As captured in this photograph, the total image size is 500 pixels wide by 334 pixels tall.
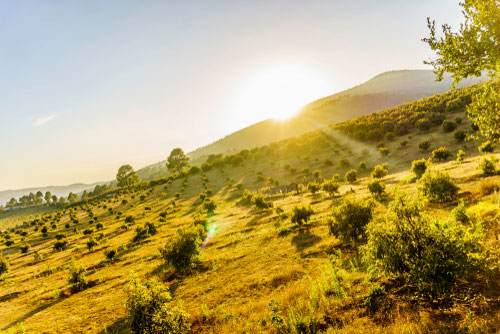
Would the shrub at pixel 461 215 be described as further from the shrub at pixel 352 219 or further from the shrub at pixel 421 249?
the shrub at pixel 421 249

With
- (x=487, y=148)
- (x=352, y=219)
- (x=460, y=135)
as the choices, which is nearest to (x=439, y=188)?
(x=352, y=219)

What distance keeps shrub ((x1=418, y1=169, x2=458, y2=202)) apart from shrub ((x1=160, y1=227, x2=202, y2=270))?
70.6 feet

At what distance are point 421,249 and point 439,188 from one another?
15.1m

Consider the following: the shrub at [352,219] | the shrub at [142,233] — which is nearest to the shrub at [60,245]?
the shrub at [142,233]

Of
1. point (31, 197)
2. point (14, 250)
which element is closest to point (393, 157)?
point (14, 250)

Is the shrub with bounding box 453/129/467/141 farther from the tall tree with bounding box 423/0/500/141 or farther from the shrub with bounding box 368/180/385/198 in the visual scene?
the tall tree with bounding box 423/0/500/141

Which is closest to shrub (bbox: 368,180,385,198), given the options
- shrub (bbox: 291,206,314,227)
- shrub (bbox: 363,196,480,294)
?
shrub (bbox: 291,206,314,227)

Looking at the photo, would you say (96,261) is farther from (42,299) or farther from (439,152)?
(439,152)

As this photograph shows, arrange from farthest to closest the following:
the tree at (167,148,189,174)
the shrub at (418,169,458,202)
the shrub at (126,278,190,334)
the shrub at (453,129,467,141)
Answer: the tree at (167,148,189,174)
the shrub at (453,129,467,141)
the shrub at (418,169,458,202)
the shrub at (126,278,190,334)

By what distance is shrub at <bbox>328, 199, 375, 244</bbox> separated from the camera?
17109 mm

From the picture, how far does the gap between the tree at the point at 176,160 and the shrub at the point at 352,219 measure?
11027 cm

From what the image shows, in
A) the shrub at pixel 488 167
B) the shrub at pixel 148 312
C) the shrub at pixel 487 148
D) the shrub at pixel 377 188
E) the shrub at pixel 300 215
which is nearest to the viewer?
the shrub at pixel 148 312

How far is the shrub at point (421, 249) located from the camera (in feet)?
25.6

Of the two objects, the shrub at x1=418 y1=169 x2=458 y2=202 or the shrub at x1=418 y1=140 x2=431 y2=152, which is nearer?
the shrub at x1=418 y1=169 x2=458 y2=202
